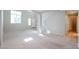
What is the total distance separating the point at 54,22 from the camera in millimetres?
2629

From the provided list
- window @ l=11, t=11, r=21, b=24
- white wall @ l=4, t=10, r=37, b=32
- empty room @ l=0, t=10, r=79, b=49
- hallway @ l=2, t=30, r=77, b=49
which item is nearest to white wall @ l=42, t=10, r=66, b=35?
empty room @ l=0, t=10, r=79, b=49

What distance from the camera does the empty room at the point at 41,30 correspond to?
2602 millimetres

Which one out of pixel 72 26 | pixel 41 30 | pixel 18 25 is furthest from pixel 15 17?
pixel 72 26

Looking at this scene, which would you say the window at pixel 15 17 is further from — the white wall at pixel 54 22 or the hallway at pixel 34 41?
the white wall at pixel 54 22

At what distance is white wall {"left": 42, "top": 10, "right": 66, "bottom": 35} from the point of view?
2.62 m

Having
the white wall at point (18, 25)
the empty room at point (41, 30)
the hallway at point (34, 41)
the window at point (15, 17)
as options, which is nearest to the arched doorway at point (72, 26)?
the empty room at point (41, 30)

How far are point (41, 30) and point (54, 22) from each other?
32 centimetres

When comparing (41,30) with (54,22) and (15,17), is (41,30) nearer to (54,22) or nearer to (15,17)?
(54,22)

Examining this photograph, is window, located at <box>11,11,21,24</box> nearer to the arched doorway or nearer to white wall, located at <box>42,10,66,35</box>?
white wall, located at <box>42,10,66,35</box>
